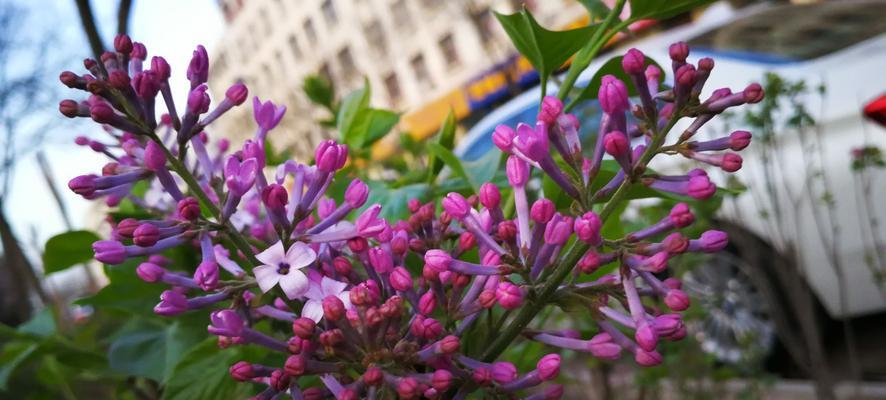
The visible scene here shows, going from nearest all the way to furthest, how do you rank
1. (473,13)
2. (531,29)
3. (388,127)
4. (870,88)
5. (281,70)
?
(531,29) → (388,127) → (870,88) → (473,13) → (281,70)

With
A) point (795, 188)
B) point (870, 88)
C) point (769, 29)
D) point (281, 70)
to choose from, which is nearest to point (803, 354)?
point (795, 188)

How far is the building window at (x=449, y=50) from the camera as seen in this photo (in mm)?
26527

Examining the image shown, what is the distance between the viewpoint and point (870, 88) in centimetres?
314

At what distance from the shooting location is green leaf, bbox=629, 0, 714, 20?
0.75 meters

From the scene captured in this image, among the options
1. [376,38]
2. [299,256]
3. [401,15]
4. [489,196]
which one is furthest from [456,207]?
[376,38]

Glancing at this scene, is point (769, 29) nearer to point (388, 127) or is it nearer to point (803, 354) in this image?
point (803, 354)

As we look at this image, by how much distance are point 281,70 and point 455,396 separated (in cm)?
3968

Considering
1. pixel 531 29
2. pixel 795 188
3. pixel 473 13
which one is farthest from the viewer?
pixel 473 13

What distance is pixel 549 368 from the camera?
0.57 metres

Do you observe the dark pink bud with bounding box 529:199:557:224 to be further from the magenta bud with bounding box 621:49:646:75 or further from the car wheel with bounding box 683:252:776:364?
the car wheel with bounding box 683:252:776:364

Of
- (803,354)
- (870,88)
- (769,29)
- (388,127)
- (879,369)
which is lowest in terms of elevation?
(879,369)

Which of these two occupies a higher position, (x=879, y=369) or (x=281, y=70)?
(x=281, y=70)

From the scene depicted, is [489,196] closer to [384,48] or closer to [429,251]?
[429,251]

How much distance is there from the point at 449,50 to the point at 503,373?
88.1ft
